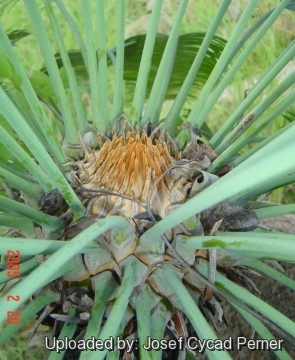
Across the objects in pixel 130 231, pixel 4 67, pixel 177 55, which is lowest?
pixel 130 231

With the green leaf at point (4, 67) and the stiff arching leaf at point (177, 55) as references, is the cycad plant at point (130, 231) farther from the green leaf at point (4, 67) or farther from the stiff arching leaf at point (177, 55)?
the stiff arching leaf at point (177, 55)

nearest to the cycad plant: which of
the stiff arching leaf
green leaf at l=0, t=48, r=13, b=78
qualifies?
green leaf at l=0, t=48, r=13, b=78

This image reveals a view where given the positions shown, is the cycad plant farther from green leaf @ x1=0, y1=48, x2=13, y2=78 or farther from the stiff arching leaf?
the stiff arching leaf

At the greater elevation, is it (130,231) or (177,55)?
(177,55)

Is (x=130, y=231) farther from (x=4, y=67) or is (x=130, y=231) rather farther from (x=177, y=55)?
(x=177, y=55)

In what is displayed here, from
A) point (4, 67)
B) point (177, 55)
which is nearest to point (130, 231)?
point (4, 67)

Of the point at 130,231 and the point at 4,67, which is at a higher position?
the point at 4,67

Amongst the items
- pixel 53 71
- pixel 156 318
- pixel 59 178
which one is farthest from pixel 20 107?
pixel 156 318

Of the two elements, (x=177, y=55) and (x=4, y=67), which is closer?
(x=4, y=67)

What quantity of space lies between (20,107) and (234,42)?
0.32 metres

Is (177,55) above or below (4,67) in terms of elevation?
above

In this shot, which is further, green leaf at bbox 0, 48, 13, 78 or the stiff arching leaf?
the stiff arching leaf

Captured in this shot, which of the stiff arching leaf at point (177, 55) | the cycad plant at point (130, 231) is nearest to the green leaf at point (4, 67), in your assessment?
the cycad plant at point (130, 231)

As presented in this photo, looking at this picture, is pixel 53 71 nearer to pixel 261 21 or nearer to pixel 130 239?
pixel 130 239
